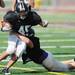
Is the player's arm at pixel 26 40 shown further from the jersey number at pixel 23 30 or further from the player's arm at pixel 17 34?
the jersey number at pixel 23 30

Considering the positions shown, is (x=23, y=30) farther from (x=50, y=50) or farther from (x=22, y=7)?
(x=50, y=50)

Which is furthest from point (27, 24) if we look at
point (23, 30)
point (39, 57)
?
point (39, 57)

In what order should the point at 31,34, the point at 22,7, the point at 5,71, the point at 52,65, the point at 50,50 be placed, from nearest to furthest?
the point at 5,71 < the point at 22,7 < the point at 31,34 < the point at 52,65 < the point at 50,50

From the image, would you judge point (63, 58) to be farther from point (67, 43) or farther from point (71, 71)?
point (67, 43)

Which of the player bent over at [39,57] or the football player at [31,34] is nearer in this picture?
the football player at [31,34]

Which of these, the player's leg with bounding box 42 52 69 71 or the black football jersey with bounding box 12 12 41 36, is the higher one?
the black football jersey with bounding box 12 12 41 36

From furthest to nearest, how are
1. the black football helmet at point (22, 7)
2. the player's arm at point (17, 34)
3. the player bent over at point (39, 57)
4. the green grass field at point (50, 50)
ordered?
the green grass field at point (50, 50) < the player bent over at point (39, 57) < the black football helmet at point (22, 7) < the player's arm at point (17, 34)

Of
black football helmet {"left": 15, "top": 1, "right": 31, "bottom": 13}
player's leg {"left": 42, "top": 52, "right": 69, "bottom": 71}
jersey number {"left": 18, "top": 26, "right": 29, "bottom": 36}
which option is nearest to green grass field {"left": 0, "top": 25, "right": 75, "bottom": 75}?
player's leg {"left": 42, "top": 52, "right": 69, "bottom": 71}

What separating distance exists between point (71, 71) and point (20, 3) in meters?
1.46

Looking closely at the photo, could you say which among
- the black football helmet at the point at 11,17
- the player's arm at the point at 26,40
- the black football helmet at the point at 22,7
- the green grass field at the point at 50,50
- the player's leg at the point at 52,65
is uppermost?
the black football helmet at the point at 22,7

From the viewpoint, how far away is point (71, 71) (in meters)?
9.18

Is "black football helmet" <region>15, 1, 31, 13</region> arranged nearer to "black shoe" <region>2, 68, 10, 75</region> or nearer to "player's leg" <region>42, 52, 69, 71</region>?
"player's leg" <region>42, 52, 69, 71</region>

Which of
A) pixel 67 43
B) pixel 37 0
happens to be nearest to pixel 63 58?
pixel 67 43

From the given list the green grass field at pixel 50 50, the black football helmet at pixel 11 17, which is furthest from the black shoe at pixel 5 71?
the black football helmet at pixel 11 17
